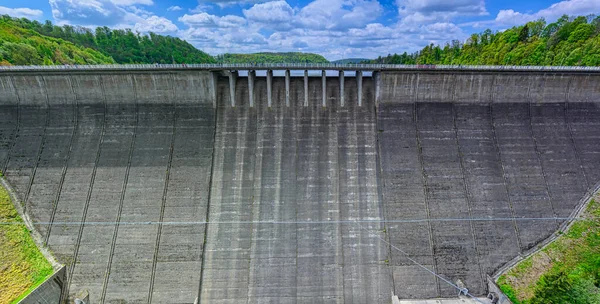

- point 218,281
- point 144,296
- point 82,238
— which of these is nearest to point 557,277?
point 218,281

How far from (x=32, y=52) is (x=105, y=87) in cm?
3782

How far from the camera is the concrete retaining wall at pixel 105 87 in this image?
2180 cm

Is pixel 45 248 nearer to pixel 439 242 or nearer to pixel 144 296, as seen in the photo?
pixel 144 296

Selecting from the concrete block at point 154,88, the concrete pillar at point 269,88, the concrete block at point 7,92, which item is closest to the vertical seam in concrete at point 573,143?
the concrete pillar at point 269,88

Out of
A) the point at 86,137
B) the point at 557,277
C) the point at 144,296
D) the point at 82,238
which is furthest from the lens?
the point at 86,137

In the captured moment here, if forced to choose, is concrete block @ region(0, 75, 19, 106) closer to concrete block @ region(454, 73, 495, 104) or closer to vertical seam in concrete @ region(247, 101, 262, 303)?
vertical seam in concrete @ region(247, 101, 262, 303)

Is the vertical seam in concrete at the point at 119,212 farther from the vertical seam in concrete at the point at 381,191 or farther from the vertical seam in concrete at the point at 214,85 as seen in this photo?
the vertical seam in concrete at the point at 381,191

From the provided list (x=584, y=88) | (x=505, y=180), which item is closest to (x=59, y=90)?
(x=505, y=180)

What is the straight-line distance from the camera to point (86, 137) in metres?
21.5

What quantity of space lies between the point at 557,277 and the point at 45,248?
26.4 metres

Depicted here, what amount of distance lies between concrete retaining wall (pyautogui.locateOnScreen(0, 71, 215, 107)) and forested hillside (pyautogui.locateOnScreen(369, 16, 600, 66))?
38.6 m

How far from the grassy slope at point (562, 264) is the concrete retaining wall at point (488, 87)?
332 inches

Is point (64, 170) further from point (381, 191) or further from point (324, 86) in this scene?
point (381, 191)

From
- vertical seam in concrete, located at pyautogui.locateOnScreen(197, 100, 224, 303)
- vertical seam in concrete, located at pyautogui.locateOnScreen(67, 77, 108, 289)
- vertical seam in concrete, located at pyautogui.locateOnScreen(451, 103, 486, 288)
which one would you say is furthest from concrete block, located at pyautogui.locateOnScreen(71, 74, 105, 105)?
vertical seam in concrete, located at pyautogui.locateOnScreen(451, 103, 486, 288)
